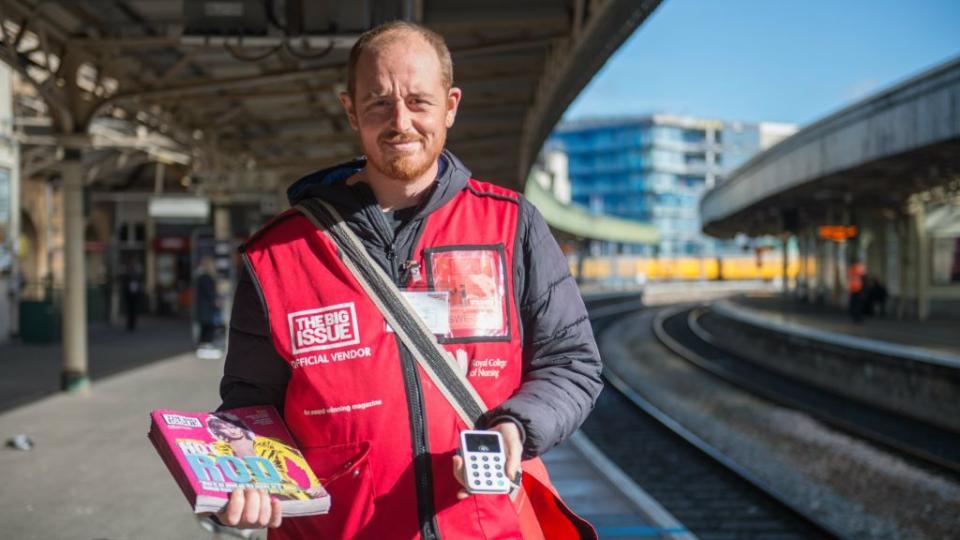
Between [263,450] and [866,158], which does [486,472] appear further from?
[866,158]

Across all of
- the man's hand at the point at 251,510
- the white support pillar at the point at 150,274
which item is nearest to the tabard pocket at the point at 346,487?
the man's hand at the point at 251,510

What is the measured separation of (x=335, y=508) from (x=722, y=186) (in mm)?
38936

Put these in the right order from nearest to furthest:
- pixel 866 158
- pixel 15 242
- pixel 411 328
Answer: pixel 411 328 < pixel 15 242 < pixel 866 158

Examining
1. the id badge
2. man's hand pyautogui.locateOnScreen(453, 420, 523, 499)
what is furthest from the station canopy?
man's hand pyautogui.locateOnScreen(453, 420, 523, 499)

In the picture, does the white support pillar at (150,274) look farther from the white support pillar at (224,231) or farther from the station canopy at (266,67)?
the white support pillar at (224,231)

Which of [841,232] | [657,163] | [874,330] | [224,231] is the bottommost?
[874,330]

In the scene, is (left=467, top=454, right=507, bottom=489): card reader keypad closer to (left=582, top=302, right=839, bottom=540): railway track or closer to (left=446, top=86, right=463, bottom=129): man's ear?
(left=446, top=86, right=463, bottom=129): man's ear

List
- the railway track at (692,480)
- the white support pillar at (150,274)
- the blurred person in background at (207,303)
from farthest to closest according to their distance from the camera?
the white support pillar at (150,274) < the blurred person in background at (207,303) < the railway track at (692,480)

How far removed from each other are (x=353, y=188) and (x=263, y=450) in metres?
0.64

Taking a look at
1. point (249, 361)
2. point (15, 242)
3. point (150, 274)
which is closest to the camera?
point (249, 361)

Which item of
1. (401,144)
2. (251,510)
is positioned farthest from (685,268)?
(251,510)

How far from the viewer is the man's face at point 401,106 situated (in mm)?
2135

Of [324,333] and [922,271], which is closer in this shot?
[324,333]

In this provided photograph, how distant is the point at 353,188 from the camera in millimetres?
2260
